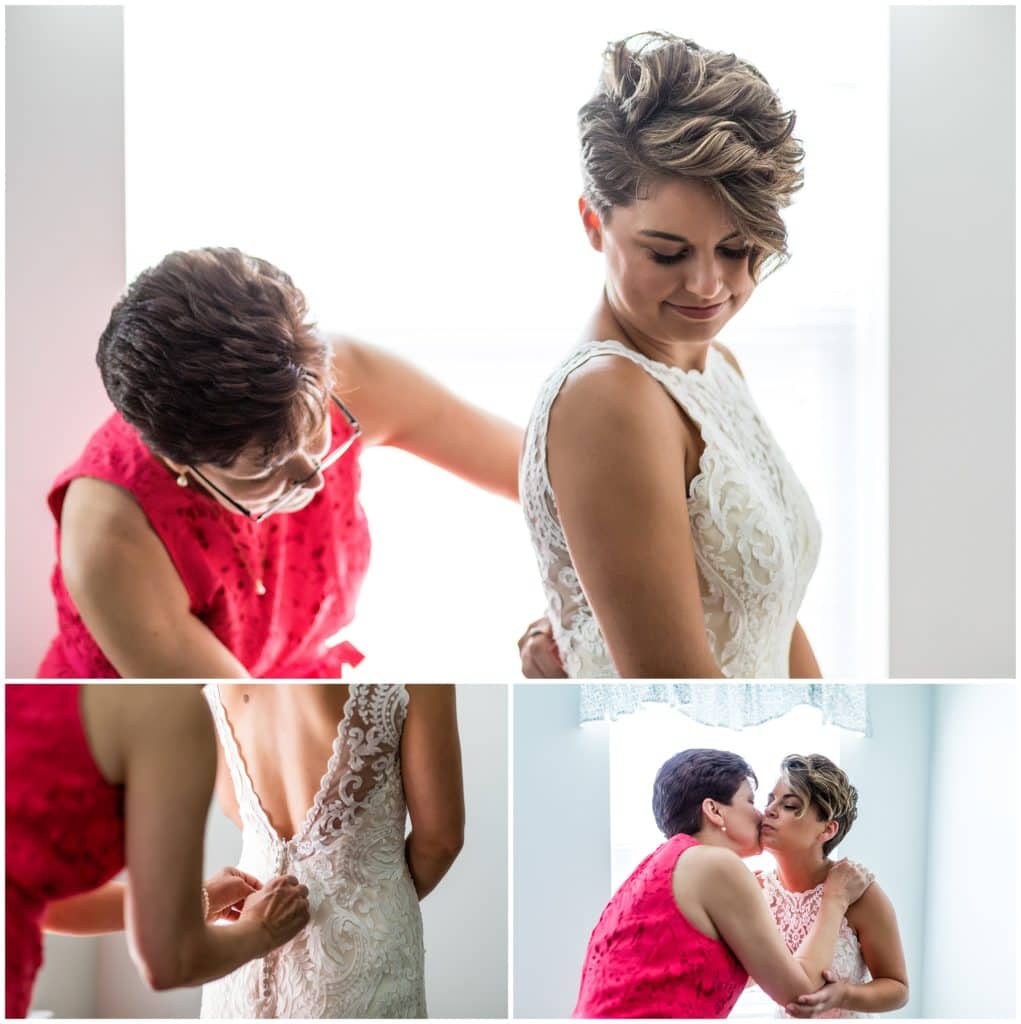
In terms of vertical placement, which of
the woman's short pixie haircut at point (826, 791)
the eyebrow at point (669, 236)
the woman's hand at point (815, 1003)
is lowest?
the woman's hand at point (815, 1003)

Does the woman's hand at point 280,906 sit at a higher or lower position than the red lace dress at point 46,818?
lower

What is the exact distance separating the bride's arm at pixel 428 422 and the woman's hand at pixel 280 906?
0.45m

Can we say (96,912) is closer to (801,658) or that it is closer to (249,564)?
(249,564)

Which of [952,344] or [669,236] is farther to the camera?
[952,344]

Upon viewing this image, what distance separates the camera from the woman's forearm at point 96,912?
1.06 metres

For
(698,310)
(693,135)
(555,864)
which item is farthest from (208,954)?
(693,135)

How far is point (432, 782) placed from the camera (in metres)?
1.09

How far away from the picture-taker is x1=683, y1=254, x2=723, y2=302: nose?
40.0 inches

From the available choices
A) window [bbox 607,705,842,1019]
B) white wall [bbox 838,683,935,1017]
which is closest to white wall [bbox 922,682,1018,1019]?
white wall [bbox 838,683,935,1017]

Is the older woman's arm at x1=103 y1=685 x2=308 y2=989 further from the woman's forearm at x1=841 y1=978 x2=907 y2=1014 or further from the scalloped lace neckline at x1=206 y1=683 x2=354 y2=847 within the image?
the woman's forearm at x1=841 y1=978 x2=907 y2=1014

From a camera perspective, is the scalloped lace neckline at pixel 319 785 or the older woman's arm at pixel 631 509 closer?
the older woman's arm at pixel 631 509

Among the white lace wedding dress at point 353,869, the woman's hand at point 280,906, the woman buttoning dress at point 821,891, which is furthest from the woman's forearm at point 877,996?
the woman's hand at point 280,906

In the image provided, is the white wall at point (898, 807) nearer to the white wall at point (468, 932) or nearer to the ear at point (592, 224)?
the white wall at point (468, 932)

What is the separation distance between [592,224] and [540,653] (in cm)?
44
